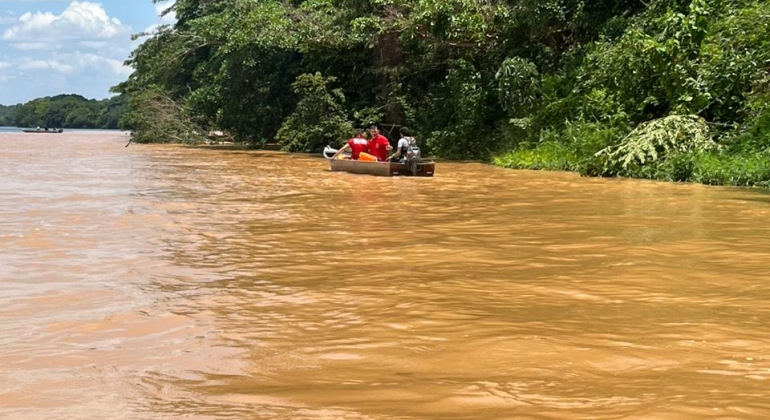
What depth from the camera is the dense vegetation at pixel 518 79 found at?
1778cm

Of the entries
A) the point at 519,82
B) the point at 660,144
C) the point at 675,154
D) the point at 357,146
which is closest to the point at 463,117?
the point at 519,82

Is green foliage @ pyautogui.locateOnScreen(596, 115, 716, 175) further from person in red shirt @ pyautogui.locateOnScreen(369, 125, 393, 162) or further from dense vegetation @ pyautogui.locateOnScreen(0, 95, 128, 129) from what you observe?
dense vegetation @ pyautogui.locateOnScreen(0, 95, 128, 129)

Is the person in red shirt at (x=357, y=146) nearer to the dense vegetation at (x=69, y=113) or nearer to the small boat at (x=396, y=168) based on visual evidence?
the small boat at (x=396, y=168)

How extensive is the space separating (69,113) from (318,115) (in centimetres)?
9766

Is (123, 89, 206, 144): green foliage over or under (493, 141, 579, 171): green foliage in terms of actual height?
over

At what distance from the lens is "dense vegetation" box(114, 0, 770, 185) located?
700 inches

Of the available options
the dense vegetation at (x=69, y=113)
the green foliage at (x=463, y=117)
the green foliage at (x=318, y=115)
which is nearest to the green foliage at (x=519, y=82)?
the green foliage at (x=463, y=117)

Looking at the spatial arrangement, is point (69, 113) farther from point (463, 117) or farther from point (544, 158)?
point (544, 158)

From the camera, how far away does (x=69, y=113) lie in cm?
11725

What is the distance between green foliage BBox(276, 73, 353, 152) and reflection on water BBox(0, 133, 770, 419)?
18.2m

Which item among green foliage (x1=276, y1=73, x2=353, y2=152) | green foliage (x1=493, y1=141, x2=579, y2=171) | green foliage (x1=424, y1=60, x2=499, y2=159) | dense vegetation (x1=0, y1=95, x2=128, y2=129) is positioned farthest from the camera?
dense vegetation (x1=0, y1=95, x2=128, y2=129)

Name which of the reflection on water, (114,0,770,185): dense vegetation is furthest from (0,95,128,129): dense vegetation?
the reflection on water

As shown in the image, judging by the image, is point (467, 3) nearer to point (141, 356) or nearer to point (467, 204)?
point (467, 204)

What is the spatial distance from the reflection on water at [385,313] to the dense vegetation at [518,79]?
22.1ft
